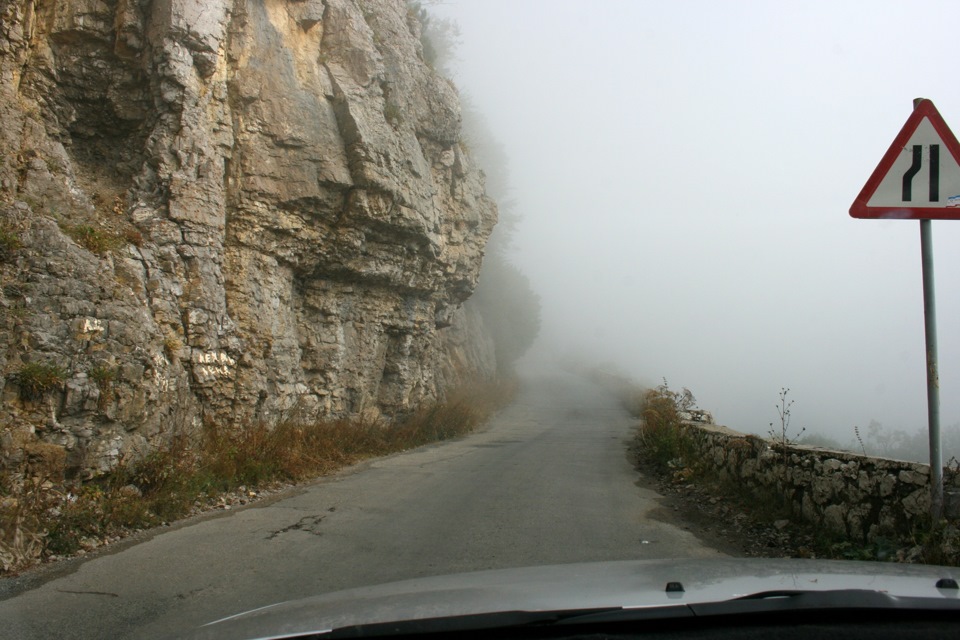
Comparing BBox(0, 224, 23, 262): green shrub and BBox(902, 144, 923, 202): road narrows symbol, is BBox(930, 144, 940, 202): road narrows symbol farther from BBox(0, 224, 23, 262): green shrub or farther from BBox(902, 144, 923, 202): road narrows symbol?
BBox(0, 224, 23, 262): green shrub

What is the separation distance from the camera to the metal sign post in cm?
477

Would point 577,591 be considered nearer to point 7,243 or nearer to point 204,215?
point 7,243

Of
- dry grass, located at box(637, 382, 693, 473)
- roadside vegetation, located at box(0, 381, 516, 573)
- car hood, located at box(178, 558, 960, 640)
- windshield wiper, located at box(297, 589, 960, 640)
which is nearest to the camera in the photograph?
windshield wiper, located at box(297, 589, 960, 640)

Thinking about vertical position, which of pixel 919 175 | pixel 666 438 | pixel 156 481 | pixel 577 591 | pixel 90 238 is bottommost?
pixel 156 481

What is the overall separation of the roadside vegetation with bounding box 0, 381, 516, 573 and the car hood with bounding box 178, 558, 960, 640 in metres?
4.41

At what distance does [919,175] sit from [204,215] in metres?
9.83

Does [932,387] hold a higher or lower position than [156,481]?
higher

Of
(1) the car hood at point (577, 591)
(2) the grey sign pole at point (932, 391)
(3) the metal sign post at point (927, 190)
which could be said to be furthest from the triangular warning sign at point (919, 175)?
(1) the car hood at point (577, 591)

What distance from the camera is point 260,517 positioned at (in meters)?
7.90

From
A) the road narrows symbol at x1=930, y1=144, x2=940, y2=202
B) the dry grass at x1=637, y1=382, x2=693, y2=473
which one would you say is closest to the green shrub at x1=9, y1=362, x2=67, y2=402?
the road narrows symbol at x1=930, y1=144, x2=940, y2=202

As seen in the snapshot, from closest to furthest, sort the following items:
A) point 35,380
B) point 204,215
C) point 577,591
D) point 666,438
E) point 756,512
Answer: point 577,591, point 35,380, point 756,512, point 204,215, point 666,438

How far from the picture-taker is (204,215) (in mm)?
11078

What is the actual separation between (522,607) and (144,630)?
10.6 ft

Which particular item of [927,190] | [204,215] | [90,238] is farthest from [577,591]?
[204,215]
